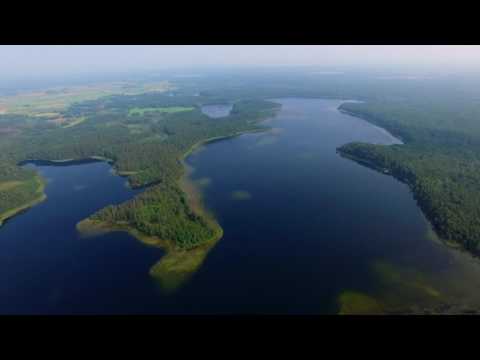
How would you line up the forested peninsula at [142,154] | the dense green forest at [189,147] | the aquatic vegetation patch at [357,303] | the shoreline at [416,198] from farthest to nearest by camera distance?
the dense green forest at [189,147]
the forested peninsula at [142,154]
the shoreline at [416,198]
the aquatic vegetation patch at [357,303]

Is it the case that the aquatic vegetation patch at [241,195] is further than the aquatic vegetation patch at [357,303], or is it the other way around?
the aquatic vegetation patch at [241,195]

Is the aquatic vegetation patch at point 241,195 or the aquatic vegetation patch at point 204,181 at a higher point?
the aquatic vegetation patch at point 204,181

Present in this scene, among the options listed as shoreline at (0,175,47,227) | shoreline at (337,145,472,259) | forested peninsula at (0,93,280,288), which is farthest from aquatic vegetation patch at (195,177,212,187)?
shoreline at (337,145,472,259)

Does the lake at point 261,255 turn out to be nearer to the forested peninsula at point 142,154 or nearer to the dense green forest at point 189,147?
the forested peninsula at point 142,154

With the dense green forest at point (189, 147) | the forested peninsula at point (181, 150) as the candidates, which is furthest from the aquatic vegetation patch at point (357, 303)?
the dense green forest at point (189, 147)

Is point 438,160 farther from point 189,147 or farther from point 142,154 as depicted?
point 142,154

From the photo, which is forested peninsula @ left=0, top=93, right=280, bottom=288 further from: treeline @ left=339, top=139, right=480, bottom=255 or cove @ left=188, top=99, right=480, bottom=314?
treeline @ left=339, top=139, right=480, bottom=255

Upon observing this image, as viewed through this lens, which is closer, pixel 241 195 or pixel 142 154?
pixel 241 195

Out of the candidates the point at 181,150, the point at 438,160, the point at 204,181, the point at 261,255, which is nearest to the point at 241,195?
the point at 204,181

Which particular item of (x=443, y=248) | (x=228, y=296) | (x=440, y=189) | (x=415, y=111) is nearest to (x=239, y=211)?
(x=228, y=296)
